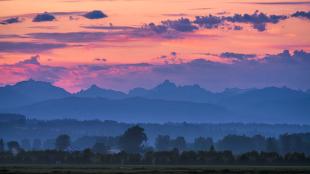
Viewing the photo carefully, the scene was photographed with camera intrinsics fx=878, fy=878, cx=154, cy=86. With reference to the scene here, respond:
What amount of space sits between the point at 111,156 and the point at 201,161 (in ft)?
63.4

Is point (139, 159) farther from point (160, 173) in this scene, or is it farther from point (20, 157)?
point (160, 173)

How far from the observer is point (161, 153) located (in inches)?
7377

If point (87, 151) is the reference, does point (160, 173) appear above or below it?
below

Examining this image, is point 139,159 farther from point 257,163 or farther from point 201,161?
point 257,163

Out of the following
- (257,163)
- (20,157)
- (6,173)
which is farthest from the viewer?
(20,157)

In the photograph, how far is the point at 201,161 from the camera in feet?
598

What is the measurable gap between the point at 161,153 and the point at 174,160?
663cm

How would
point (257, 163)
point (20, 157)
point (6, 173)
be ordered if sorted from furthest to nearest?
point (20, 157), point (257, 163), point (6, 173)

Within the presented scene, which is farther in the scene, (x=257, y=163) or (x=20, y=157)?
(x=20, y=157)

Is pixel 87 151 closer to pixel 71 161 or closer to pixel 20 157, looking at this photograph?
pixel 71 161

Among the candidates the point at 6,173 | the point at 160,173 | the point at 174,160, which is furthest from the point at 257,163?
the point at 6,173

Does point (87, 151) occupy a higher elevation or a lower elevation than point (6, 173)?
higher

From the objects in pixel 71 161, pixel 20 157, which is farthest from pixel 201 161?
pixel 20 157

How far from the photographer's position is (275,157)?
180m
